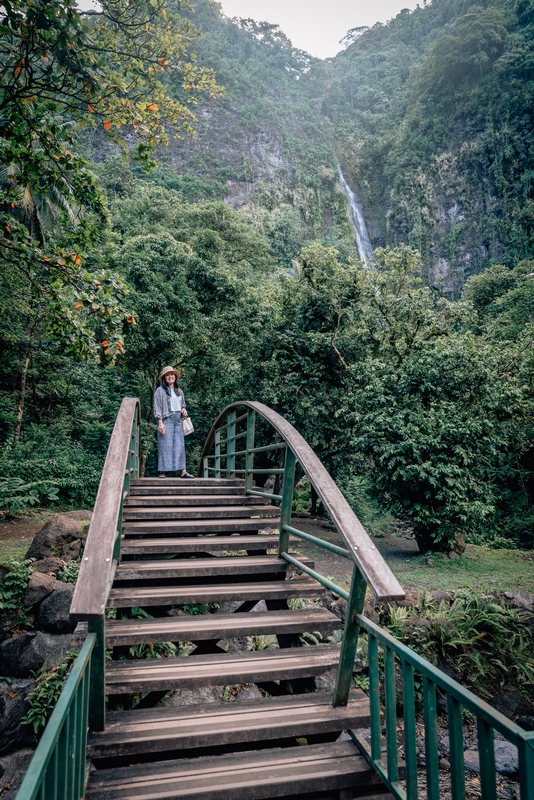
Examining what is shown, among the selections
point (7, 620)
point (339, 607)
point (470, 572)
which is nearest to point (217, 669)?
point (7, 620)

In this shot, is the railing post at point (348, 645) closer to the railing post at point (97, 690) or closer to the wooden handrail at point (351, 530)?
the wooden handrail at point (351, 530)

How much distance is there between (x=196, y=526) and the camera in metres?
3.78

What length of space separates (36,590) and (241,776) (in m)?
3.93

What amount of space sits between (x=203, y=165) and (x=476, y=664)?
156ft

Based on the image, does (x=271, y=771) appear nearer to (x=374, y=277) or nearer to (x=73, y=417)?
(x=374, y=277)

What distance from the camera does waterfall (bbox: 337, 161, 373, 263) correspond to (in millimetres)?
44219

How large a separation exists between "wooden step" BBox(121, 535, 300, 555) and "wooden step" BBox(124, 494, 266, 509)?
681 millimetres

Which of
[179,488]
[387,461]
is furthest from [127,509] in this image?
[387,461]

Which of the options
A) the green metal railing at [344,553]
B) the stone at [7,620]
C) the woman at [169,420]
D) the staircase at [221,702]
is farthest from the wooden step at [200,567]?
the woman at [169,420]

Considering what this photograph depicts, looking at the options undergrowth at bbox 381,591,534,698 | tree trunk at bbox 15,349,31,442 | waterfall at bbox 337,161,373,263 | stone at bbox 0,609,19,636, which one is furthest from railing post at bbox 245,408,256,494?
waterfall at bbox 337,161,373,263

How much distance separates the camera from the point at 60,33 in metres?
3.74

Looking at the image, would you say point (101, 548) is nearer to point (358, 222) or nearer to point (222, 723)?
point (222, 723)

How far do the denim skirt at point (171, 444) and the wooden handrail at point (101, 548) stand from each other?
3541mm

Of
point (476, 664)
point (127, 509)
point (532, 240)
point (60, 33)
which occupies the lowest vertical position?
point (476, 664)
